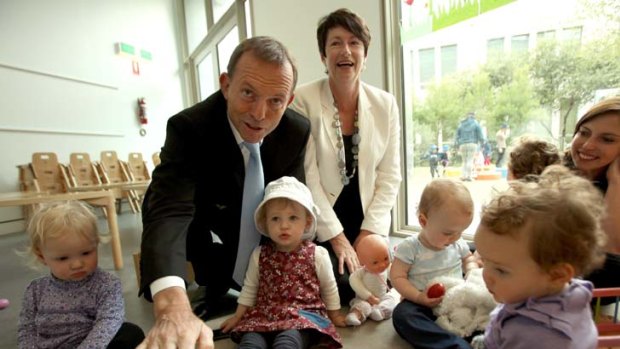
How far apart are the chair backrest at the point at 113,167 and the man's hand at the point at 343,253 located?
405 cm

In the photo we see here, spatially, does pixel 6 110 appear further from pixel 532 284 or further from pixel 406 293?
pixel 532 284

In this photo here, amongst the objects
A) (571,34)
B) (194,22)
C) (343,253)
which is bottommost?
(343,253)

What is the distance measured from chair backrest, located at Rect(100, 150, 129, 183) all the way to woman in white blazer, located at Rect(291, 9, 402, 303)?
3.93 metres

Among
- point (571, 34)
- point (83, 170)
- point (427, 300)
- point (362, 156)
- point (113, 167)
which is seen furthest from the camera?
point (113, 167)

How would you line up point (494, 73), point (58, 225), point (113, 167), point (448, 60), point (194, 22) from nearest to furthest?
point (58, 225) → point (494, 73) → point (448, 60) → point (113, 167) → point (194, 22)

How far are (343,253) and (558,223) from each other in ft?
2.78

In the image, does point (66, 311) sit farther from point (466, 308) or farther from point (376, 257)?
point (466, 308)

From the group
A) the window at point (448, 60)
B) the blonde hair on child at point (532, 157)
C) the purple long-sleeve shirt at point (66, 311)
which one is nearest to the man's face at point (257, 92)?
the purple long-sleeve shirt at point (66, 311)

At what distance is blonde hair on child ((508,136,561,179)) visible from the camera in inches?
50.3

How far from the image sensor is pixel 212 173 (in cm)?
122

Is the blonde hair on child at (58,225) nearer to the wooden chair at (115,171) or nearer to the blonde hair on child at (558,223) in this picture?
the blonde hair on child at (558,223)

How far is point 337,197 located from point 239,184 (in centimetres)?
49

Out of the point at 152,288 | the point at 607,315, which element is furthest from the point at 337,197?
the point at 607,315

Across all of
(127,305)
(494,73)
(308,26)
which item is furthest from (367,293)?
(308,26)
